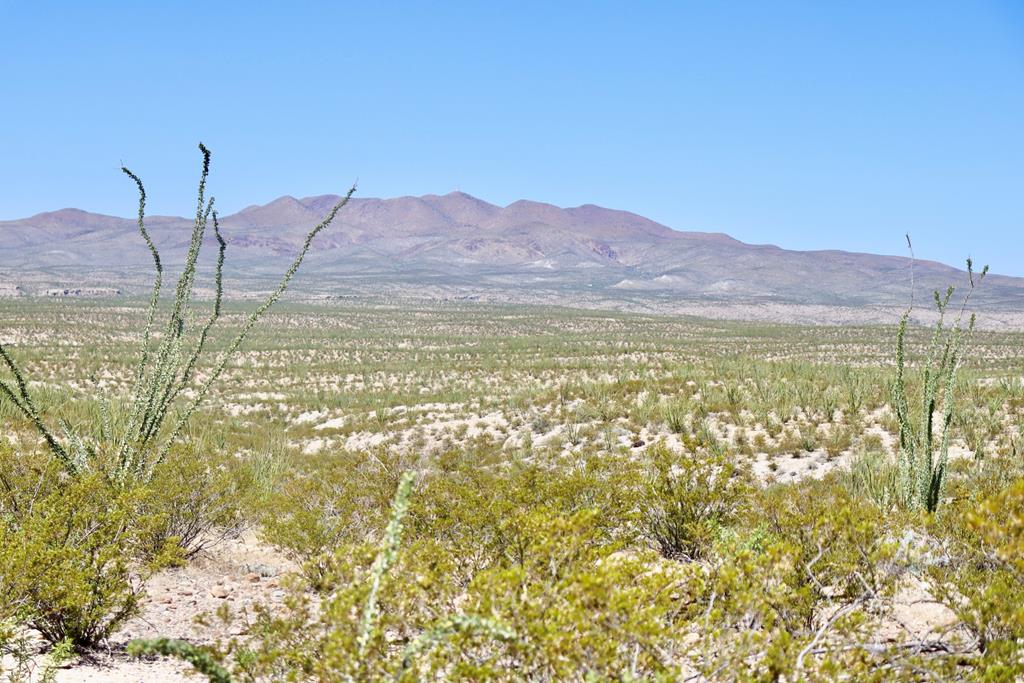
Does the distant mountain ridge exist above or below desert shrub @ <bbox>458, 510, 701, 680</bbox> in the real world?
above

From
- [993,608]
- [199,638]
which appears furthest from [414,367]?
[993,608]

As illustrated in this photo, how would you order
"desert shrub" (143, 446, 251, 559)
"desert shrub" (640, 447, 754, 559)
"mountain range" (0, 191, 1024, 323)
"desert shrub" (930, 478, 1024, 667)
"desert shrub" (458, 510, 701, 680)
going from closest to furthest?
1. "desert shrub" (458, 510, 701, 680)
2. "desert shrub" (930, 478, 1024, 667)
3. "desert shrub" (640, 447, 754, 559)
4. "desert shrub" (143, 446, 251, 559)
5. "mountain range" (0, 191, 1024, 323)

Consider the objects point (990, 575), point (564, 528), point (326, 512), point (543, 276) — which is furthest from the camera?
point (543, 276)

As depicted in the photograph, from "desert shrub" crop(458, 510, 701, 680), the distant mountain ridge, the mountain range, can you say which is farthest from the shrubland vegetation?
the distant mountain ridge

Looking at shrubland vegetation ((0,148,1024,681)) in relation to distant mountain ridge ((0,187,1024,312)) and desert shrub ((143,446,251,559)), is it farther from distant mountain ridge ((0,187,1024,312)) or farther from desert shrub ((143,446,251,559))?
distant mountain ridge ((0,187,1024,312))

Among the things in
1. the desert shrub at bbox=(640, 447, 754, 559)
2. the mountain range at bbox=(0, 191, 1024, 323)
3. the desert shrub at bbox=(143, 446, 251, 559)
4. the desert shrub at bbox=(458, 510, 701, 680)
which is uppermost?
the mountain range at bbox=(0, 191, 1024, 323)

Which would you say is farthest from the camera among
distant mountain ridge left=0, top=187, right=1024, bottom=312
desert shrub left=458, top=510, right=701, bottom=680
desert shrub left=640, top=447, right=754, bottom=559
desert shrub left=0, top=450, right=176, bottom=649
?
distant mountain ridge left=0, top=187, right=1024, bottom=312

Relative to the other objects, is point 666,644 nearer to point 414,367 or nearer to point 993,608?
point 993,608

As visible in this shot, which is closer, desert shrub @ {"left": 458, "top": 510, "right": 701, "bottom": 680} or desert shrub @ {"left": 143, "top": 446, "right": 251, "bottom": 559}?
desert shrub @ {"left": 458, "top": 510, "right": 701, "bottom": 680}

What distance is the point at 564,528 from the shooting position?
4332 millimetres

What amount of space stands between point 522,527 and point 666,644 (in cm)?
147

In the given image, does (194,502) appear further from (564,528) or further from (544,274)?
(544,274)

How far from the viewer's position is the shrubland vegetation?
363cm

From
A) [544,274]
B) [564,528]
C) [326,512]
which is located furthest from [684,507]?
[544,274]
